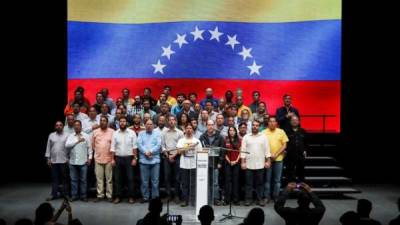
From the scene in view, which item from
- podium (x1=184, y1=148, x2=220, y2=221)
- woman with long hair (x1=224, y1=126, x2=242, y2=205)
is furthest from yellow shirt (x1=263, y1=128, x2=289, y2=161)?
podium (x1=184, y1=148, x2=220, y2=221)

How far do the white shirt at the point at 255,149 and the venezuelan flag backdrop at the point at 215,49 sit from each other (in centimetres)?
221

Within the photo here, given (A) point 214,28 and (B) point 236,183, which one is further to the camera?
(A) point 214,28

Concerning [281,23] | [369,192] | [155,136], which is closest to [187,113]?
[155,136]

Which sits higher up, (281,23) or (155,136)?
(281,23)

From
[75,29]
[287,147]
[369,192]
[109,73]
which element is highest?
[75,29]

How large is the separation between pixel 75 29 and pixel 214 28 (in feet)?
9.95

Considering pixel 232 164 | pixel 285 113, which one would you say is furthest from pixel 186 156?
pixel 285 113

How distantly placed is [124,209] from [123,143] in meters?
1.31

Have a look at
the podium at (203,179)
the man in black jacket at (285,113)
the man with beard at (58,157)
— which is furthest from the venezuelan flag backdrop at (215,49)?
the podium at (203,179)

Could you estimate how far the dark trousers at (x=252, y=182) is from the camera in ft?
35.6

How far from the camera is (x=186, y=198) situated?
10.6 metres

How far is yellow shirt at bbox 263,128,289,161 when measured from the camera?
11094 mm

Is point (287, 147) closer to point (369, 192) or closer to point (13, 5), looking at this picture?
point (369, 192)

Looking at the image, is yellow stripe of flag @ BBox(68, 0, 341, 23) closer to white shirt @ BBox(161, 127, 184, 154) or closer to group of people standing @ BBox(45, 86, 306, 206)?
group of people standing @ BBox(45, 86, 306, 206)
